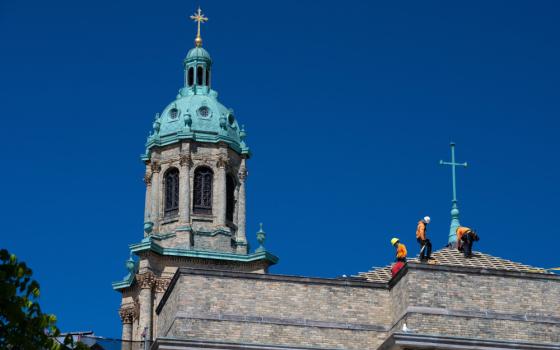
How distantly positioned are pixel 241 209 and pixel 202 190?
7.70ft

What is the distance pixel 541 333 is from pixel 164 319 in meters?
11.5

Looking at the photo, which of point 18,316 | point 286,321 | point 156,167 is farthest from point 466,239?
point 156,167

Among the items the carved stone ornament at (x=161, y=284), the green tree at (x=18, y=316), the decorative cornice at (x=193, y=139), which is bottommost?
the green tree at (x=18, y=316)

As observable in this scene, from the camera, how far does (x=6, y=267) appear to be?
1388 inches

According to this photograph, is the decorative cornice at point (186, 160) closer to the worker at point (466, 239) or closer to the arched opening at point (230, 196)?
the arched opening at point (230, 196)

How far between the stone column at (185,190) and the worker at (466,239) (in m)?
30.5

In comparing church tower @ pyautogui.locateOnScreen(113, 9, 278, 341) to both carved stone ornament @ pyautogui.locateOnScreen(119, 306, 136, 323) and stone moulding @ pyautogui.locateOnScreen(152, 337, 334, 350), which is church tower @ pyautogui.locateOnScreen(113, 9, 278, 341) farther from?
stone moulding @ pyautogui.locateOnScreen(152, 337, 334, 350)

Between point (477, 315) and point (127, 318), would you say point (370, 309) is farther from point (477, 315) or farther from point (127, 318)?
point (127, 318)

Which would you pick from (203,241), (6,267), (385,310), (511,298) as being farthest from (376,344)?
(203,241)

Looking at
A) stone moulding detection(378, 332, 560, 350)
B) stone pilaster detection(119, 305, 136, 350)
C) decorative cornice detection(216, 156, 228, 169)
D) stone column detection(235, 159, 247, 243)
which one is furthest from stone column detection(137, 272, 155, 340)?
stone moulding detection(378, 332, 560, 350)

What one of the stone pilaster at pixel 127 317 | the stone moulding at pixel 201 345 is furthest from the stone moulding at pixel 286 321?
the stone pilaster at pixel 127 317

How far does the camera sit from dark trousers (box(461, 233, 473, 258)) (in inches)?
1892

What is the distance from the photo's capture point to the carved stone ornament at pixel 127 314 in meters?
79.1

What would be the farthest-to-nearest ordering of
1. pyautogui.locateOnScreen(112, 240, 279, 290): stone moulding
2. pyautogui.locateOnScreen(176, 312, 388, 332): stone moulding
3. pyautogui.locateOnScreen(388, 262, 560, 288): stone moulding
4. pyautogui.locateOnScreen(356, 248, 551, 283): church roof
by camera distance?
pyautogui.locateOnScreen(112, 240, 279, 290): stone moulding
pyautogui.locateOnScreen(356, 248, 551, 283): church roof
pyautogui.locateOnScreen(176, 312, 388, 332): stone moulding
pyautogui.locateOnScreen(388, 262, 560, 288): stone moulding
